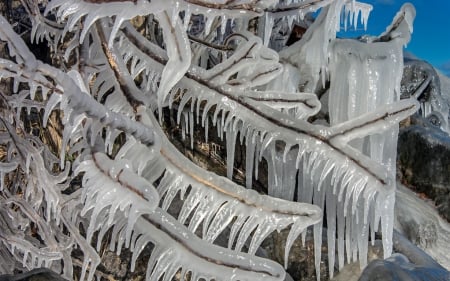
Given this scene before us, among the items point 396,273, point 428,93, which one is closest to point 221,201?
point 396,273

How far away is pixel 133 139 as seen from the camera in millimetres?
1677

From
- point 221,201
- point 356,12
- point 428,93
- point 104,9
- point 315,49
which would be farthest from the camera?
point 428,93

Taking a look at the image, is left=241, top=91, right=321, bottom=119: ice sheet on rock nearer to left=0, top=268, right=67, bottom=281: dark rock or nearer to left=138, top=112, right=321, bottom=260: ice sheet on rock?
left=138, top=112, right=321, bottom=260: ice sheet on rock

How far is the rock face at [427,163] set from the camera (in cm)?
686

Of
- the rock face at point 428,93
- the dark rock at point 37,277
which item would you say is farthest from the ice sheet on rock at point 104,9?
the rock face at point 428,93

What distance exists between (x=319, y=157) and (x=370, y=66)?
2.60ft

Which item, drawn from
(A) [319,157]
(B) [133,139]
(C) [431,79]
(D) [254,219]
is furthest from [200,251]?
(C) [431,79]

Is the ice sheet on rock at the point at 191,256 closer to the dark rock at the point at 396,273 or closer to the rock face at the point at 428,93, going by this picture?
the dark rock at the point at 396,273

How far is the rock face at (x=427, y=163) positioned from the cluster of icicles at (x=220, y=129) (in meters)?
4.73

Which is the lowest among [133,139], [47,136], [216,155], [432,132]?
[432,132]

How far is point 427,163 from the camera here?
22.9 ft

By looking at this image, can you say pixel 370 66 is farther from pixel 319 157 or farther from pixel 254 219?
pixel 254 219

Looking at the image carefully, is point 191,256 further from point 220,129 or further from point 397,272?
point 397,272

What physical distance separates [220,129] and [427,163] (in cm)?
552
